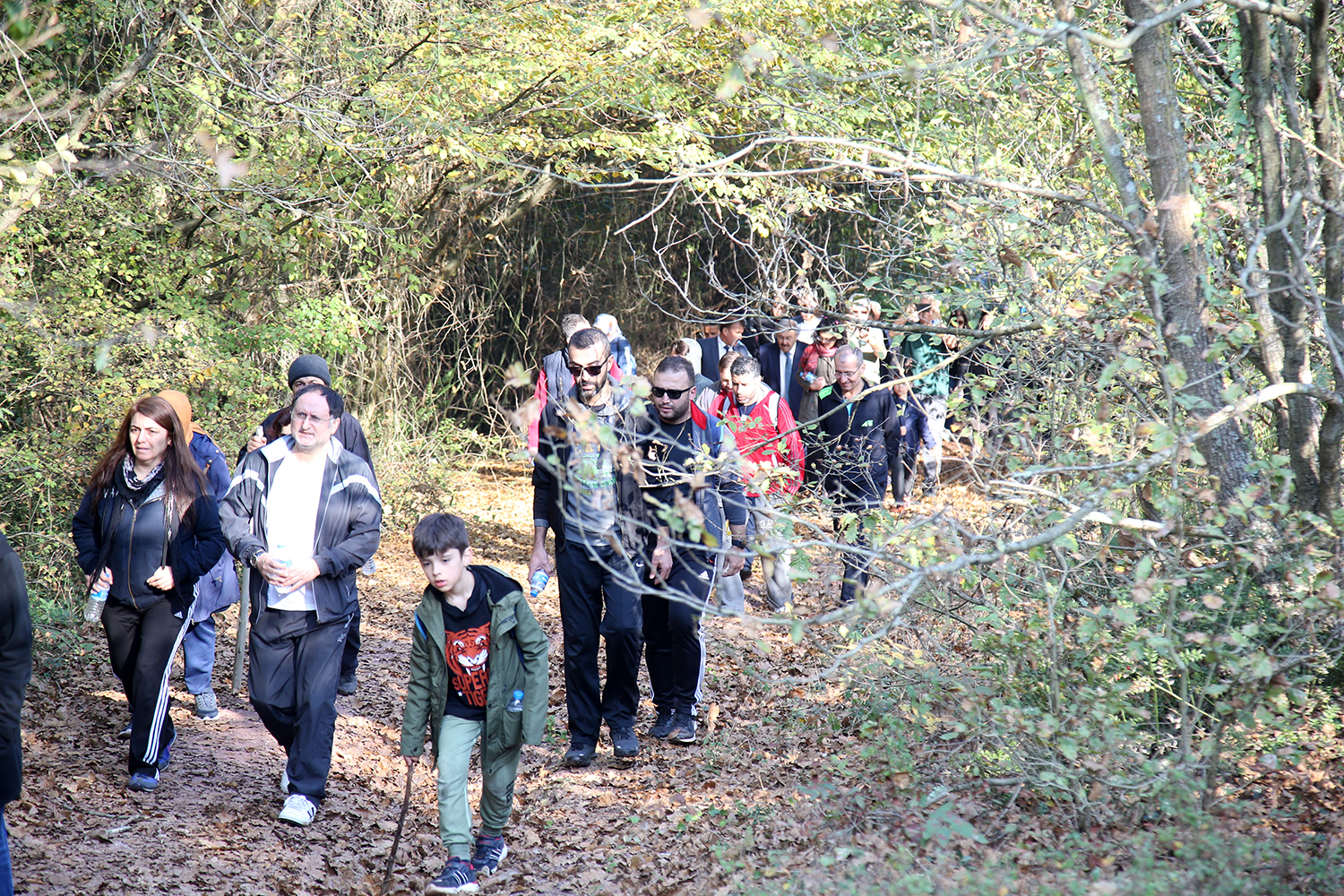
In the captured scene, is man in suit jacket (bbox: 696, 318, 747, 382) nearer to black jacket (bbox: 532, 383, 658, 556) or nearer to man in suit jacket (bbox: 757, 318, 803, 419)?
man in suit jacket (bbox: 757, 318, 803, 419)

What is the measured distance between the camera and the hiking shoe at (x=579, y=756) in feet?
21.1

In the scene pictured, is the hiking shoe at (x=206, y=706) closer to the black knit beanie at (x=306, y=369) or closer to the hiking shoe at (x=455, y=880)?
the black knit beanie at (x=306, y=369)

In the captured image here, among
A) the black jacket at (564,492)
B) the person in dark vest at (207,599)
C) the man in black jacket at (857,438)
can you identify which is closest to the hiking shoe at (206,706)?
the person in dark vest at (207,599)

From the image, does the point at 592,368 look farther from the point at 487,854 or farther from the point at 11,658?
the point at 11,658

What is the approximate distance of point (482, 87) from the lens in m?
10.9

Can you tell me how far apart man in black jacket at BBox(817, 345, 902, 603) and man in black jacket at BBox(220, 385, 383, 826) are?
338 cm

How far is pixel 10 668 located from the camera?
3.79 metres

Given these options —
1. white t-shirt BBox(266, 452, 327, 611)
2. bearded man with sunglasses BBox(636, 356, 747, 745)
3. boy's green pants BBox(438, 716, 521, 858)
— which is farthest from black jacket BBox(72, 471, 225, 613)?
bearded man with sunglasses BBox(636, 356, 747, 745)

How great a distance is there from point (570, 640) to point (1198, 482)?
331 cm

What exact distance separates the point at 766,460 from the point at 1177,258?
2415mm

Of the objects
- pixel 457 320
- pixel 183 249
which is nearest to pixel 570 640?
pixel 183 249

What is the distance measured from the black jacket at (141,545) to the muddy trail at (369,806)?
3.42ft

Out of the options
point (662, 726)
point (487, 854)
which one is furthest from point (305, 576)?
point (662, 726)

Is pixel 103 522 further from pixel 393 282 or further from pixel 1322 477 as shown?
pixel 393 282
